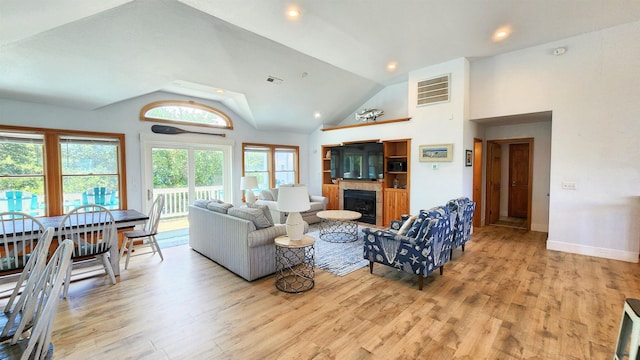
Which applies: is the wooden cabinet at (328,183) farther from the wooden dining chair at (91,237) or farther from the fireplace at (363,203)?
the wooden dining chair at (91,237)

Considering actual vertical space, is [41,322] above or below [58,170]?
below

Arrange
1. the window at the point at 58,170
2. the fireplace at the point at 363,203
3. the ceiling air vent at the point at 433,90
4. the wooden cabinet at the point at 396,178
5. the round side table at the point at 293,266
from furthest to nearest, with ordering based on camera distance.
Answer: the fireplace at the point at 363,203, the wooden cabinet at the point at 396,178, the ceiling air vent at the point at 433,90, the window at the point at 58,170, the round side table at the point at 293,266

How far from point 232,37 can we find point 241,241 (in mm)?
3128

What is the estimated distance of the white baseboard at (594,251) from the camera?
407 cm

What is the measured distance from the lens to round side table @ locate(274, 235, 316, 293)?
10.5 feet

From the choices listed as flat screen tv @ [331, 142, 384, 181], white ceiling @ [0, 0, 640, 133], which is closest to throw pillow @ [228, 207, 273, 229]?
white ceiling @ [0, 0, 640, 133]

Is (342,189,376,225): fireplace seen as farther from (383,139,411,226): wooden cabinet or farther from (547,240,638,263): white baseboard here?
(547,240,638,263): white baseboard

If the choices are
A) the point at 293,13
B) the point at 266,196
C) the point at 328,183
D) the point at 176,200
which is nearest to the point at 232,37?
the point at 293,13

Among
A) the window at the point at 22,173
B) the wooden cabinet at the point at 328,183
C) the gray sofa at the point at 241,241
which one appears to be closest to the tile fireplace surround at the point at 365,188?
the wooden cabinet at the point at 328,183

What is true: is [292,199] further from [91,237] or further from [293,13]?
[91,237]

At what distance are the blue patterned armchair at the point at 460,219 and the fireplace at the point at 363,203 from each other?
242cm

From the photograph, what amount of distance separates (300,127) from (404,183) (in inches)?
133

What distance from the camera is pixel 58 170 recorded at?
15.0ft

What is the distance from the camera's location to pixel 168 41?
12.2 feet
